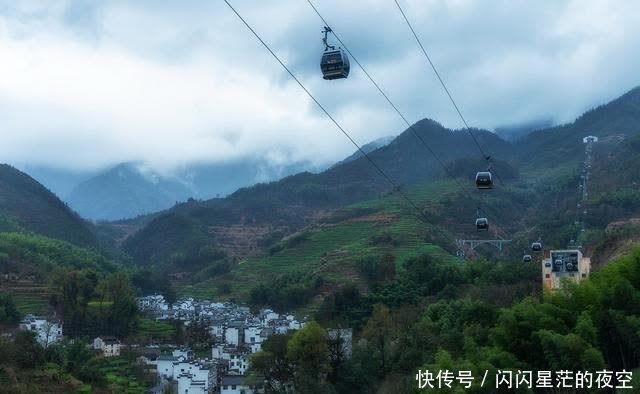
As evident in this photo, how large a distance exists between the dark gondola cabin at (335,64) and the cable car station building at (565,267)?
22637mm

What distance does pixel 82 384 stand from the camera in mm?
26938

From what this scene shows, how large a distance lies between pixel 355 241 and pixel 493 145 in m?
66.8

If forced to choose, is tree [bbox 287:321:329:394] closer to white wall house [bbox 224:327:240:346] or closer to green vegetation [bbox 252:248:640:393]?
green vegetation [bbox 252:248:640:393]

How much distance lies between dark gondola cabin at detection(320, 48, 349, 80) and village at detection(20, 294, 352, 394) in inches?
709

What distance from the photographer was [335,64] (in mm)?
9641

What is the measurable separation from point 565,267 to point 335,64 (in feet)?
77.4

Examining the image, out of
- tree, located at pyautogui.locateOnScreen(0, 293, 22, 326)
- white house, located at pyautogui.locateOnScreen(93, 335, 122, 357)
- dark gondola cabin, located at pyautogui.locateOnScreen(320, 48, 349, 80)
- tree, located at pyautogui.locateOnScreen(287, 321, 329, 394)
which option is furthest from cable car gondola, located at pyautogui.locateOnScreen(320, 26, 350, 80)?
tree, located at pyautogui.locateOnScreen(0, 293, 22, 326)

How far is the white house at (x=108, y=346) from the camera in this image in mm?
36875

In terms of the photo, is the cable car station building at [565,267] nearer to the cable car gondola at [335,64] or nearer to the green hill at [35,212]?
the cable car gondola at [335,64]

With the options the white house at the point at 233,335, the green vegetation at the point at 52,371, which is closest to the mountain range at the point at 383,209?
the white house at the point at 233,335

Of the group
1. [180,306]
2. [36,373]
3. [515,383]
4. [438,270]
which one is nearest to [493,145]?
[180,306]

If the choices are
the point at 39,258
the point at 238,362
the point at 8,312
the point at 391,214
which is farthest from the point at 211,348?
the point at 391,214

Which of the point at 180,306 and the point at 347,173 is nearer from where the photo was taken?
the point at 180,306

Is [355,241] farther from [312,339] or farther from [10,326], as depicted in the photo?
[312,339]
